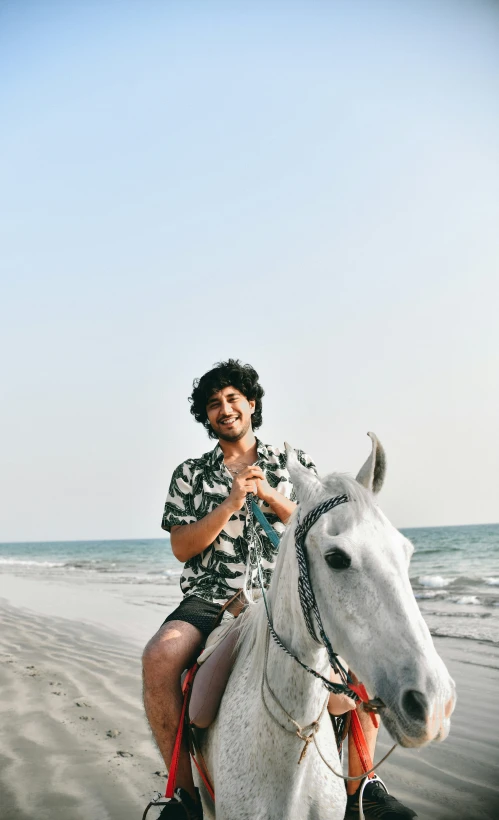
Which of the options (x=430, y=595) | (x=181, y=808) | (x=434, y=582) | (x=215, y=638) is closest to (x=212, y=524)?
(x=215, y=638)

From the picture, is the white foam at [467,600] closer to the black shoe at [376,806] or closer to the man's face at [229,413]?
the black shoe at [376,806]

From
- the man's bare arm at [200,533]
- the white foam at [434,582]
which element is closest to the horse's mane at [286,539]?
the man's bare arm at [200,533]

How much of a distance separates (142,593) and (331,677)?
14.8 m

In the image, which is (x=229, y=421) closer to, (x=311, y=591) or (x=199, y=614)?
(x=199, y=614)

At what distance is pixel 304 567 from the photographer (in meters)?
1.79

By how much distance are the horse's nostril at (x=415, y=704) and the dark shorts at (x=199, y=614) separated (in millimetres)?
1455

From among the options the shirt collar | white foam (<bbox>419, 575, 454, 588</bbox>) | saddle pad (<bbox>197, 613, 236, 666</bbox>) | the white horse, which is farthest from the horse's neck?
white foam (<bbox>419, 575, 454, 588</bbox>)

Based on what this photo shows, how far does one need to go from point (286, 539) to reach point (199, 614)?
3.11ft

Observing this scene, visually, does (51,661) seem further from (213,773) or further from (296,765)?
(296,765)

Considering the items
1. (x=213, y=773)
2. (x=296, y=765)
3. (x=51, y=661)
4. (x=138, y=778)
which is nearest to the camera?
(x=296, y=765)

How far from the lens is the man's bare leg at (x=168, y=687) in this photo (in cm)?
254

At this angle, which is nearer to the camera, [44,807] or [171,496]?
[171,496]

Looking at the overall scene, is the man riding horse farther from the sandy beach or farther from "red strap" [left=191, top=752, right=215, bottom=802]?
the sandy beach

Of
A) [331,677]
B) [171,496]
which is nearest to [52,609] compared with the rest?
[171,496]
